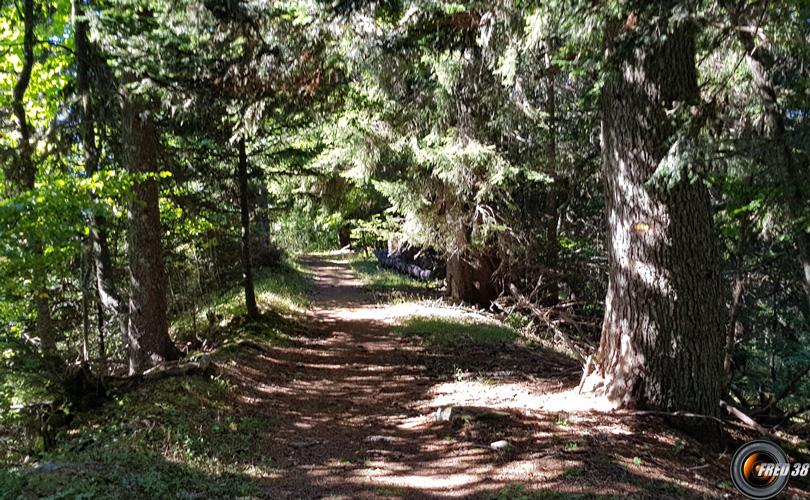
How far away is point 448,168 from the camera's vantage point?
1297 centimetres

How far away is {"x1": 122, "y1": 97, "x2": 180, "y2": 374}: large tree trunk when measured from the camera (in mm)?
8703

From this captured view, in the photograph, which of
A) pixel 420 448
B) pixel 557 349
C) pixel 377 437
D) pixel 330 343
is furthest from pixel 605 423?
pixel 330 343

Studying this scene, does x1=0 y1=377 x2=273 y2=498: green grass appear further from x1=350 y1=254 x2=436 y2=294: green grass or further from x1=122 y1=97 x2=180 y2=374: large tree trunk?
x1=350 y1=254 x2=436 y2=294: green grass

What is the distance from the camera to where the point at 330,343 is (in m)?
12.8

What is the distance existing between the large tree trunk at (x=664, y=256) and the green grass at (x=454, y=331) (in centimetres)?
587

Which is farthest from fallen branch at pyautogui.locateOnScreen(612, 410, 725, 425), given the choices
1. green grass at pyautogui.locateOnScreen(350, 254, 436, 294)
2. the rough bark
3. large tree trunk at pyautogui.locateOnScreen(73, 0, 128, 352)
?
green grass at pyautogui.locateOnScreen(350, 254, 436, 294)

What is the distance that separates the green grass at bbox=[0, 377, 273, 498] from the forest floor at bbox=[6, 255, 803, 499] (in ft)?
0.07

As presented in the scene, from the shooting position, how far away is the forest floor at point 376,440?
467 cm

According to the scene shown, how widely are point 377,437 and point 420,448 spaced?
79 cm

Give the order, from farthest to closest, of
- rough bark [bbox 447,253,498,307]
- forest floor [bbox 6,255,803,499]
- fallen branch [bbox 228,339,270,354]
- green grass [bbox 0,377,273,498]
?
rough bark [bbox 447,253,498,307] → fallen branch [bbox 228,339,270,354] → forest floor [bbox 6,255,803,499] → green grass [bbox 0,377,273,498]

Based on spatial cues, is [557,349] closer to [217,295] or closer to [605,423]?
[605,423]

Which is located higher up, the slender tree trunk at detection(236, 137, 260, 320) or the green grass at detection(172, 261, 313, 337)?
the slender tree trunk at detection(236, 137, 260, 320)

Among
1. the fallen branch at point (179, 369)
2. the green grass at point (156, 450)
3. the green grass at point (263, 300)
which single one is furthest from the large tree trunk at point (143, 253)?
the green grass at point (263, 300)

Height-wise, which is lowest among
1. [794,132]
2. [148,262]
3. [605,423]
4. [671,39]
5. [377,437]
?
[377,437]
